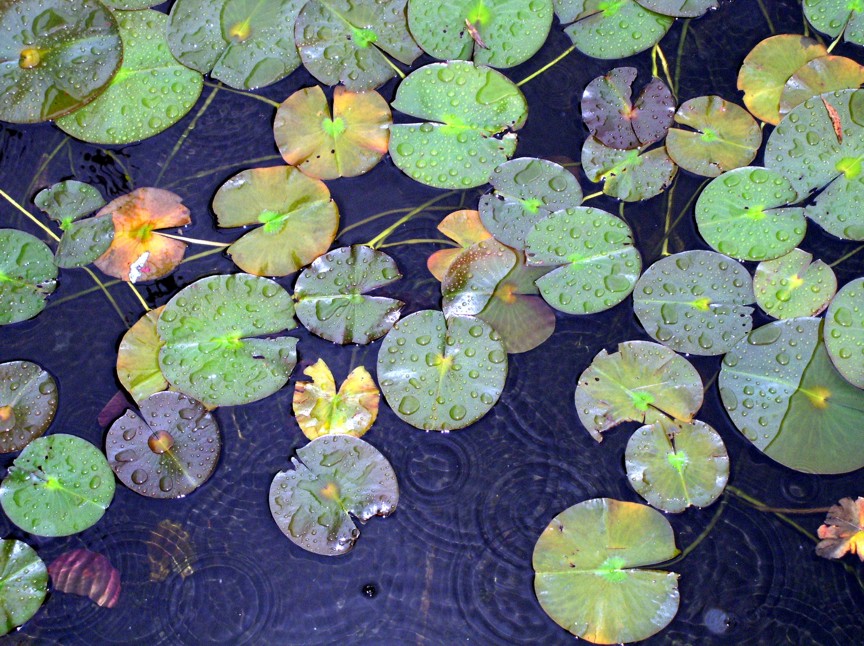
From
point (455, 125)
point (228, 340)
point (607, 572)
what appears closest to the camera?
point (607, 572)

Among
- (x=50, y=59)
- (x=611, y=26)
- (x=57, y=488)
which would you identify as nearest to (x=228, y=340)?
(x=57, y=488)

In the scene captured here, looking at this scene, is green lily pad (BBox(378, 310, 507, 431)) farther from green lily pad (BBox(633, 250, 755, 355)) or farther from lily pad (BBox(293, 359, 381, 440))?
green lily pad (BBox(633, 250, 755, 355))

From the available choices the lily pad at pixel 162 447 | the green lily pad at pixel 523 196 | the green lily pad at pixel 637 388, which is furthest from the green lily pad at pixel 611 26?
the lily pad at pixel 162 447

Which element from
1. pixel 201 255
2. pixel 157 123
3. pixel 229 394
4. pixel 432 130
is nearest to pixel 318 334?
pixel 229 394

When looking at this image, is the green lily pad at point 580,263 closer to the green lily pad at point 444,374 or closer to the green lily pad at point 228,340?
the green lily pad at point 444,374

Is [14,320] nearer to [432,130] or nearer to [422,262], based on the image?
[422,262]

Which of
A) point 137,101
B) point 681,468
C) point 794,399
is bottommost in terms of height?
point 681,468

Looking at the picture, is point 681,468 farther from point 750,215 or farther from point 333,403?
point 333,403
